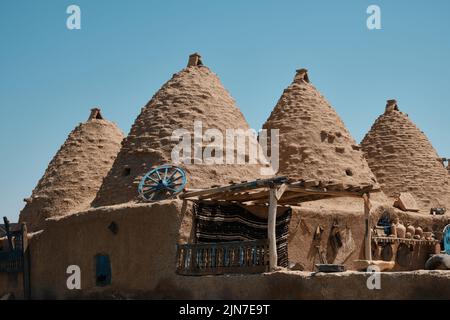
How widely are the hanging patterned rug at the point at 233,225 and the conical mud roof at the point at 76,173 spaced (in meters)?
8.10

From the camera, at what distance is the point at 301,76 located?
2081 centimetres

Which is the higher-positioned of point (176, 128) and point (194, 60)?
point (194, 60)

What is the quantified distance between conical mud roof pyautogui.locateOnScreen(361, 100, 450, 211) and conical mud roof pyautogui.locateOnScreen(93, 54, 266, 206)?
739cm

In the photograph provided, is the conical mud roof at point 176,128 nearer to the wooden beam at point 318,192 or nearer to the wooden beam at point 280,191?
the wooden beam at point 318,192

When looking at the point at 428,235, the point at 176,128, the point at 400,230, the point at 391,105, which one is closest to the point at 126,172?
the point at 176,128

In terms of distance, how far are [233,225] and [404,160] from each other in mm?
10759

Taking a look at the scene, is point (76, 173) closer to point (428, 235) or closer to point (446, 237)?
point (428, 235)

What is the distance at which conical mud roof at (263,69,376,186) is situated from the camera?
60.9ft

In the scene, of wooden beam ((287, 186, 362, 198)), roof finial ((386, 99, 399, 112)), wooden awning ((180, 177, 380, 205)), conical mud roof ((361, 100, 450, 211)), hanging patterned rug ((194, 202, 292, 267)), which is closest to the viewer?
wooden awning ((180, 177, 380, 205))

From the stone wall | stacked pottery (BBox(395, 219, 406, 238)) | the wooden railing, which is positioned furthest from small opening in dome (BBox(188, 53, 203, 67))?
the wooden railing

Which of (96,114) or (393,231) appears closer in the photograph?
(393,231)

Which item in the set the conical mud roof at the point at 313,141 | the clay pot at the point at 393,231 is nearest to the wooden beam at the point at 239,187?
the clay pot at the point at 393,231

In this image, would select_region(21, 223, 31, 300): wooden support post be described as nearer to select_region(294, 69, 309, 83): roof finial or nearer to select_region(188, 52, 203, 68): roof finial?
select_region(188, 52, 203, 68): roof finial

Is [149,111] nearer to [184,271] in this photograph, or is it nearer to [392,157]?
[184,271]
